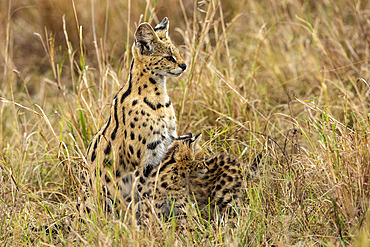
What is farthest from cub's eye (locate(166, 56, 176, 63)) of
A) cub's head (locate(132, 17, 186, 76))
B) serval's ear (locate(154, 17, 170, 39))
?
serval's ear (locate(154, 17, 170, 39))

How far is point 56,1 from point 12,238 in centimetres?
502

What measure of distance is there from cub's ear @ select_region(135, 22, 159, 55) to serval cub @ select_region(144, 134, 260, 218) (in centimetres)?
72

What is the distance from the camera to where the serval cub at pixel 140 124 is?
4.11 metres

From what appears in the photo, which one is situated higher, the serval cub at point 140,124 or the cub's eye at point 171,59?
the cub's eye at point 171,59

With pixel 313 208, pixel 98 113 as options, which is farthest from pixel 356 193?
pixel 98 113

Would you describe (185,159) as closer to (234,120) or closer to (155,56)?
(234,120)

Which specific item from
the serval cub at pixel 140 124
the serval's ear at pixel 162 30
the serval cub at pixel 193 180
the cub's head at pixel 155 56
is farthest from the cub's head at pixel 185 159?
the serval's ear at pixel 162 30

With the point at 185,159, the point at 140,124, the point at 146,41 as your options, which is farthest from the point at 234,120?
the point at 146,41

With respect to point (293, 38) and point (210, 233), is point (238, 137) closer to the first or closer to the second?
point (210, 233)

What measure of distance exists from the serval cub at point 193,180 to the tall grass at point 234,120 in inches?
6.1

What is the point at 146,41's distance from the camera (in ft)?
13.9

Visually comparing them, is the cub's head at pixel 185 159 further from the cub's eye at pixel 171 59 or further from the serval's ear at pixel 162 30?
the serval's ear at pixel 162 30

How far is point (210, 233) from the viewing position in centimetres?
348

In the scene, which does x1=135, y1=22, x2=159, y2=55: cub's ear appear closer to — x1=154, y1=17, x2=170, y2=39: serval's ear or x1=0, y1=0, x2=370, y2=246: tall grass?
x1=154, y1=17, x2=170, y2=39: serval's ear
